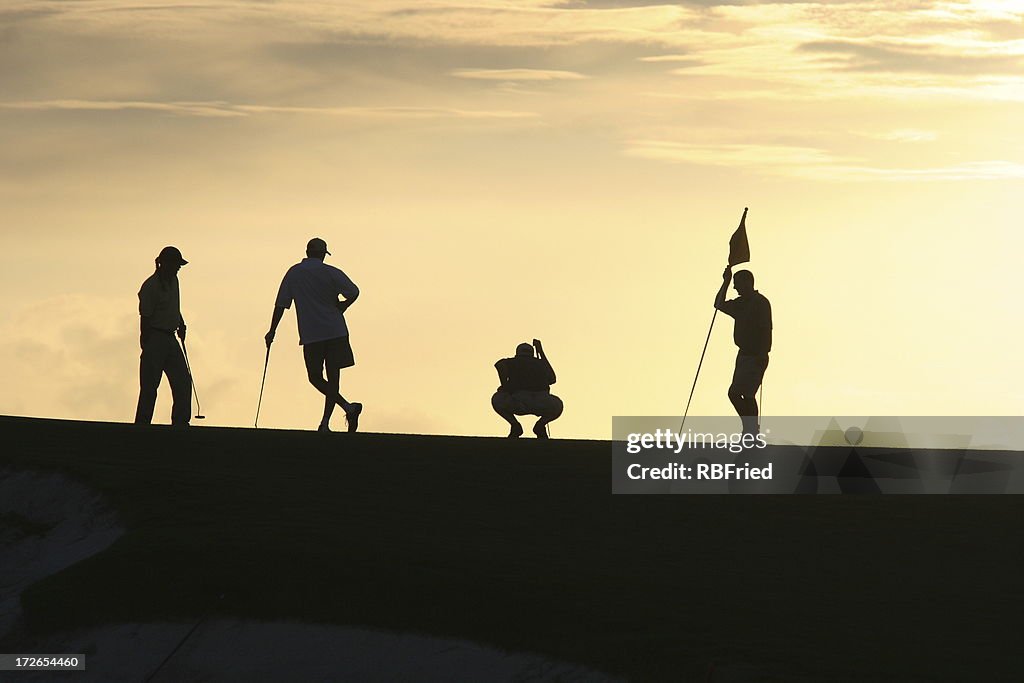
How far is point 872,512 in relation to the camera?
20375mm

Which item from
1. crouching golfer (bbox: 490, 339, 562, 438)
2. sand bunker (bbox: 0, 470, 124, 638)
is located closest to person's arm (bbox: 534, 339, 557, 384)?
crouching golfer (bbox: 490, 339, 562, 438)

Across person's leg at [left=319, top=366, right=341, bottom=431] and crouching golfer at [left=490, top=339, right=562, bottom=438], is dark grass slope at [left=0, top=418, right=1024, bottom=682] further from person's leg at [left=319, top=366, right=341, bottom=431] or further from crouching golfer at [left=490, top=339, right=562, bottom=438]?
crouching golfer at [left=490, top=339, right=562, bottom=438]

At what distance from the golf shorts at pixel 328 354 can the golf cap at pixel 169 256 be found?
8.65 feet

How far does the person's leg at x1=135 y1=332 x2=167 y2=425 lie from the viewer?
25.3 m

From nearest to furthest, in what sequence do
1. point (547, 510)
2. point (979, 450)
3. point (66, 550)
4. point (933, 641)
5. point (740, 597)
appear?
point (933, 641), point (740, 597), point (66, 550), point (547, 510), point (979, 450)

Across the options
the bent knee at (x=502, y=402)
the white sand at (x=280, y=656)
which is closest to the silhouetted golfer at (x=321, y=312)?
the bent knee at (x=502, y=402)

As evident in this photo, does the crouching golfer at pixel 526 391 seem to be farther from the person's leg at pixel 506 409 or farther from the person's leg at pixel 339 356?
the person's leg at pixel 339 356

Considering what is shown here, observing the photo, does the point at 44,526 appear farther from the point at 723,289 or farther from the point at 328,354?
the point at 723,289

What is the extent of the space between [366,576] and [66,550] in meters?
4.18

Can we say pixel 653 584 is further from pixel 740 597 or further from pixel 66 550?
pixel 66 550

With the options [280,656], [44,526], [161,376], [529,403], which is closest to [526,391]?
[529,403]

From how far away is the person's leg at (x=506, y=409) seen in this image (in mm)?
28047

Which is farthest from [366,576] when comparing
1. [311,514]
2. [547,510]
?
[547,510]

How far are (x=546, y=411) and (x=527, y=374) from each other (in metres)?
0.71
